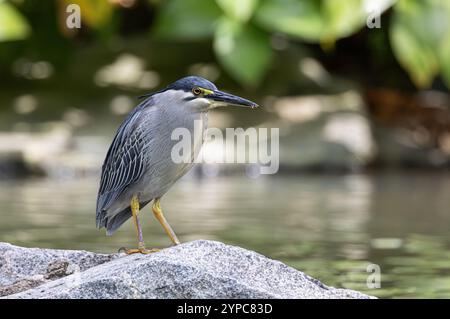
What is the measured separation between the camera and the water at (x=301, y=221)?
16.5ft

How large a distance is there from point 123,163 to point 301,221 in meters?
2.68

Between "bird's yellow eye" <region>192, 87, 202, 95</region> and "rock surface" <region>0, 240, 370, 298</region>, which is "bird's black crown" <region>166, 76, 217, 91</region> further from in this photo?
"rock surface" <region>0, 240, 370, 298</region>

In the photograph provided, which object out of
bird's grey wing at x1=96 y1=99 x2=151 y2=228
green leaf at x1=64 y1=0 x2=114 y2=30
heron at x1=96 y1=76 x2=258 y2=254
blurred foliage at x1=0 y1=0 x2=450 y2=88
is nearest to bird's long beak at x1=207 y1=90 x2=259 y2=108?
heron at x1=96 y1=76 x2=258 y2=254

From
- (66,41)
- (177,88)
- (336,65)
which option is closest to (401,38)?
(336,65)

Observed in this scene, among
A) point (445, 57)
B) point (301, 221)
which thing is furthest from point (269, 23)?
point (301, 221)

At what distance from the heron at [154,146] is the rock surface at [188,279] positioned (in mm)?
332

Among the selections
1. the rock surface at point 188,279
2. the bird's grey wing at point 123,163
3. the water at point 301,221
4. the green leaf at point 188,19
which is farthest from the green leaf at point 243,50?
the rock surface at point 188,279

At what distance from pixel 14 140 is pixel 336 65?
497 cm

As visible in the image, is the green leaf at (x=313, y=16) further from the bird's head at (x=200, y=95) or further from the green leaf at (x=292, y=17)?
the bird's head at (x=200, y=95)

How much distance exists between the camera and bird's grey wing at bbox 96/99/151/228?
4.01 metres

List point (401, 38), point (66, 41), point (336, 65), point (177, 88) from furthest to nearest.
Result: point (336, 65), point (66, 41), point (401, 38), point (177, 88)

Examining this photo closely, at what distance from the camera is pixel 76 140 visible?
937 cm

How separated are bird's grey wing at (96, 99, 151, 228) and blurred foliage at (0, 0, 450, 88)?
5566 mm
